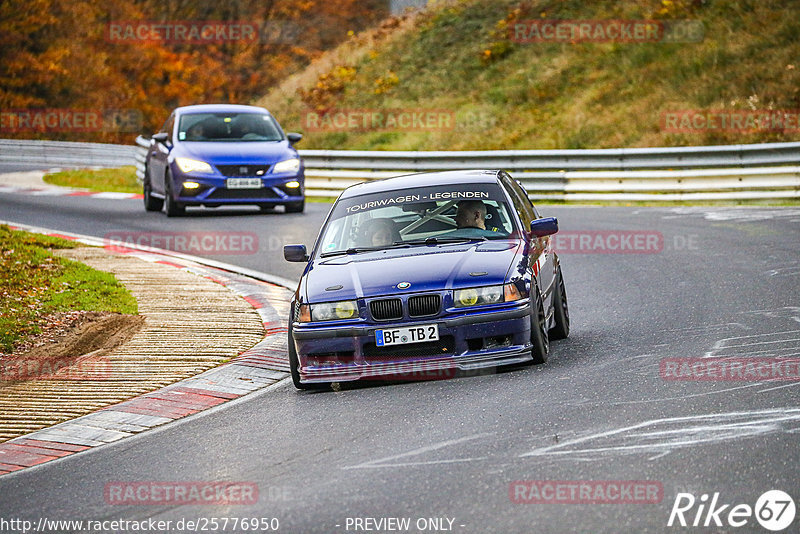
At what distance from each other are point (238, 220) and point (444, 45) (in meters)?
23.8

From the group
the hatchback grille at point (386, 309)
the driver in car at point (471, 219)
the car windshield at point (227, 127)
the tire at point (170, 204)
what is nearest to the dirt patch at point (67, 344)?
the hatchback grille at point (386, 309)

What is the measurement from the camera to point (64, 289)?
1349 cm

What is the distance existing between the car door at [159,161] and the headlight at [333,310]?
12.7 meters

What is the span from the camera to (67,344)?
36.2 ft

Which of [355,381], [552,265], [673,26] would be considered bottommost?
[355,381]

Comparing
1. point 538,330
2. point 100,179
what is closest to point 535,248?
point 538,330

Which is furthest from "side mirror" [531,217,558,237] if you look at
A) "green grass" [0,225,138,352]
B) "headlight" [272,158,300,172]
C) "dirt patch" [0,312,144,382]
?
"headlight" [272,158,300,172]

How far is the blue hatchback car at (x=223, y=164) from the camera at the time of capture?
20.5 meters

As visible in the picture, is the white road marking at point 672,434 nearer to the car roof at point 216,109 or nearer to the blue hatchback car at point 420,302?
the blue hatchback car at point 420,302

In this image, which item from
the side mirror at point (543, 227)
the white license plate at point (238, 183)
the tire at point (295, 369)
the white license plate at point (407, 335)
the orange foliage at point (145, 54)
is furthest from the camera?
the orange foliage at point (145, 54)

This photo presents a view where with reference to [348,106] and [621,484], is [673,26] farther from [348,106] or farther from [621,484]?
[621,484]

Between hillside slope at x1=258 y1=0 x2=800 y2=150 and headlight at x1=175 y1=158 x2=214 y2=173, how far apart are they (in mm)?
12352

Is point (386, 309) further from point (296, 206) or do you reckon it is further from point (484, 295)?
point (296, 206)

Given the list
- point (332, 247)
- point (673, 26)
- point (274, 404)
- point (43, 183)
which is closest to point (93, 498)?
point (274, 404)
